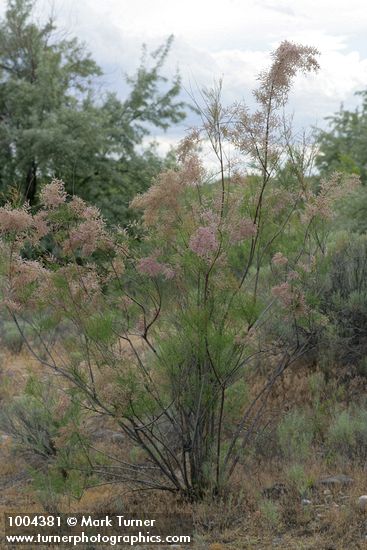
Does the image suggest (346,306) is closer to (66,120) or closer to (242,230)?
(242,230)

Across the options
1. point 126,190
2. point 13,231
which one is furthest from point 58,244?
point 126,190

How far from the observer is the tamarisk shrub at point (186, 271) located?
5379 mm

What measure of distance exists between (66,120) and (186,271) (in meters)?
14.6

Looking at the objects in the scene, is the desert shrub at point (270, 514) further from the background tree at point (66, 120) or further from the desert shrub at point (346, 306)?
the background tree at point (66, 120)

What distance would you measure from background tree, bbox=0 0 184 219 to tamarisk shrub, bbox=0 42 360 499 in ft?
41.2

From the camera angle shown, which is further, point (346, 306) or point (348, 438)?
point (346, 306)

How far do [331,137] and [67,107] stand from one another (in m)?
10.6

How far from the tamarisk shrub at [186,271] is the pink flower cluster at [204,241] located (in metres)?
0.14

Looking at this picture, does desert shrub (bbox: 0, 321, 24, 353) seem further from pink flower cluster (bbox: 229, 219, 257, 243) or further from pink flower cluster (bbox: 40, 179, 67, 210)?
pink flower cluster (bbox: 229, 219, 257, 243)

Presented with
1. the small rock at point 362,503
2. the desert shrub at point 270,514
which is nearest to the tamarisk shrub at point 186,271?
the desert shrub at point 270,514

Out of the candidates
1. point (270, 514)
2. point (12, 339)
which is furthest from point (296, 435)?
point (12, 339)

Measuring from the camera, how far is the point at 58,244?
566 cm

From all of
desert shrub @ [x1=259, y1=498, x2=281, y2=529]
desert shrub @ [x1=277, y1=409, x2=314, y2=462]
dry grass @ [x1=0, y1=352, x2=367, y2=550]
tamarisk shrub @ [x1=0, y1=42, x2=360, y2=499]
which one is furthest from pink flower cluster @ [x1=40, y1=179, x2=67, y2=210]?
desert shrub @ [x1=277, y1=409, x2=314, y2=462]

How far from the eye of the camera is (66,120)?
19203 millimetres
